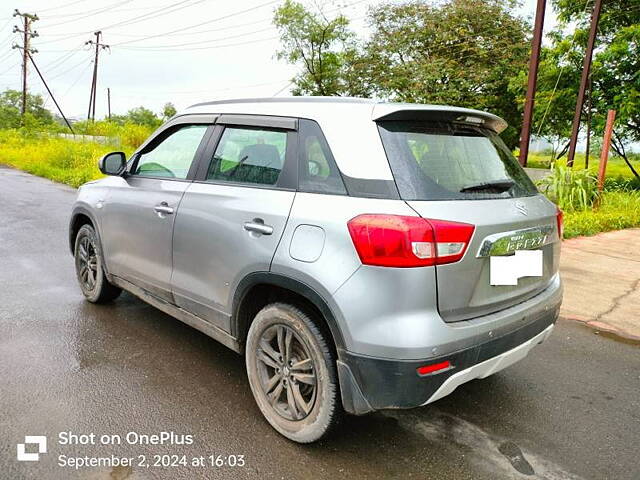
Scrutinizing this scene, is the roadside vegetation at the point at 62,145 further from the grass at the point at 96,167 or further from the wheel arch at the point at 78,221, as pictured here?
the wheel arch at the point at 78,221

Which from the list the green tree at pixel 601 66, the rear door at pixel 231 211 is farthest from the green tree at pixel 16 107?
the rear door at pixel 231 211

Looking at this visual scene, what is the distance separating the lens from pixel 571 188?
946 cm

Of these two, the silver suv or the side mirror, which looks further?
the side mirror

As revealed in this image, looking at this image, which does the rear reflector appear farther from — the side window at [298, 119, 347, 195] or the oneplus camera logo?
the oneplus camera logo

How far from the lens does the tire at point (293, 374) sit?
220 centimetres

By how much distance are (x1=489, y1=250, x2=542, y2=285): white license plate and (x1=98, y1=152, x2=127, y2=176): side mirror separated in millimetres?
2820

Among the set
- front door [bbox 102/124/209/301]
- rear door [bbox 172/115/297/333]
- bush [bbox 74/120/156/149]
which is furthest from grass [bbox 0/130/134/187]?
rear door [bbox 172/115/297/333]

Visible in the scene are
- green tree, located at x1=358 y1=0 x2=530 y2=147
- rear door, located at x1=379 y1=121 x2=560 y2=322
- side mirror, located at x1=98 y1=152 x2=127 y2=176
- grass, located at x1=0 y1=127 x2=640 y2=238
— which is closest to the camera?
rear door, located at x1=379 y1=121 x2=560 y2=322

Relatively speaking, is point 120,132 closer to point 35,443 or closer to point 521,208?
point 35,443

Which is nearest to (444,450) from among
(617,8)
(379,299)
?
(379,299)

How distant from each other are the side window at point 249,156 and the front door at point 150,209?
26 cm

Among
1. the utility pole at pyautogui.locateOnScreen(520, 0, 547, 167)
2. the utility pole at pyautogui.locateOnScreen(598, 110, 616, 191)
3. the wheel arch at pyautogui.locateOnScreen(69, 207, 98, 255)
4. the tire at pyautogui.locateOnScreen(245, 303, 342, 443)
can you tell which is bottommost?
the tire at pyautogui.locateOnScreen(245, 303, 342, 443)

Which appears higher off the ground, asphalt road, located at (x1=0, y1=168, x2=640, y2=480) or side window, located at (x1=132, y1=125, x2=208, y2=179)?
side window, located at (x1=132, y1=125, x2=208, y2=179)

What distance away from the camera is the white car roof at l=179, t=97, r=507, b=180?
7.04 ft
